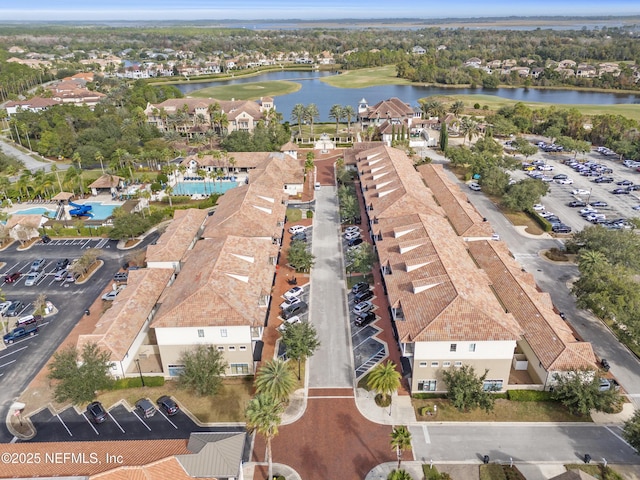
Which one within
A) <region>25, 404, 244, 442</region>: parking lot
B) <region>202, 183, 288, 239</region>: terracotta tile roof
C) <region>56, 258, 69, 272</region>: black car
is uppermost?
<region>202, 183, 288, 239</region>: terracotta tile roof

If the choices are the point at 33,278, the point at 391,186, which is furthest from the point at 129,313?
the point at 391,186

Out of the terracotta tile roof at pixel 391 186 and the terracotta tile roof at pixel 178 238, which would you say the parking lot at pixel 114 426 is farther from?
the terracotta tile roof at pixel 391 186

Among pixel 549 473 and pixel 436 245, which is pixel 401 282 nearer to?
pixel 436 245

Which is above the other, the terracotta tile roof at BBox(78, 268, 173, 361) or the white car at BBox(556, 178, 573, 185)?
the terracotta tile roof at BBox(78, 268, 173, 361)

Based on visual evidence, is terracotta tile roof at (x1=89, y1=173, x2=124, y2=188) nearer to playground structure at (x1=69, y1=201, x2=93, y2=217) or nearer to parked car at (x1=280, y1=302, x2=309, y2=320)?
playground structure at (x1=69, y1=201, x2=93, y2=217)

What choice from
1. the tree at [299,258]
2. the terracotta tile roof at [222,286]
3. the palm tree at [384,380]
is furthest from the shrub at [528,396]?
the tree at [299,258]

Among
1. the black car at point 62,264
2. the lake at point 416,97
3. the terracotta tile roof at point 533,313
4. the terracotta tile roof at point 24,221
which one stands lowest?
the lake at point 416,97

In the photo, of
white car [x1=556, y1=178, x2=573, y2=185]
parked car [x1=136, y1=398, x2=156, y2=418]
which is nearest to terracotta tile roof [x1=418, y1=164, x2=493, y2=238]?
white car [x1=556, y1=178, x2=573, y2=185]
